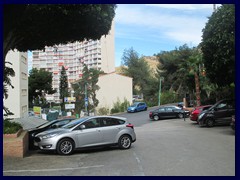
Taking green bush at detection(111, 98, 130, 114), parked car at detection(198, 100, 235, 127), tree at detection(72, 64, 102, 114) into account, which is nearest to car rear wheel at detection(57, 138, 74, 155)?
parked car at detection(198, 100, 235, 127)

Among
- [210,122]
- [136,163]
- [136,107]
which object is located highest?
[136,107]

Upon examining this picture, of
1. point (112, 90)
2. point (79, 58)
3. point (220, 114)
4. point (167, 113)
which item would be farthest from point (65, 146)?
point (79, 58)

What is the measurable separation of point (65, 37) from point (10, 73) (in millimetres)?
3583

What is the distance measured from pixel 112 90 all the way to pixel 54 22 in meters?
50.4

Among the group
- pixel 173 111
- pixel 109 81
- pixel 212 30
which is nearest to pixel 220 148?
pixel 212 30

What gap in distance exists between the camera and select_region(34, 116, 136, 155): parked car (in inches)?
506

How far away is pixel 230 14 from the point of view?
18.5m

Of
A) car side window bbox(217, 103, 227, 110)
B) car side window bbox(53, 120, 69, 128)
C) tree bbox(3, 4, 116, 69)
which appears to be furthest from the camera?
car side window bbox(217, 103, 227, 110)

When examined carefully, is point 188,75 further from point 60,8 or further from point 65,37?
point 60,8

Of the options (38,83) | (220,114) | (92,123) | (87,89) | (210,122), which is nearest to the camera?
(92,123)

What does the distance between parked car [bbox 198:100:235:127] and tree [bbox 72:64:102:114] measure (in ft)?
96.0

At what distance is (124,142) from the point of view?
555 inches

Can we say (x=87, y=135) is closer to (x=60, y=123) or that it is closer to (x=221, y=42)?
(x=60, y=123)

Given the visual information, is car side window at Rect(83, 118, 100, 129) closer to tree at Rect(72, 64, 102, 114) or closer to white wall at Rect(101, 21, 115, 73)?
tree at Rect(72, 64, 102, 114)
